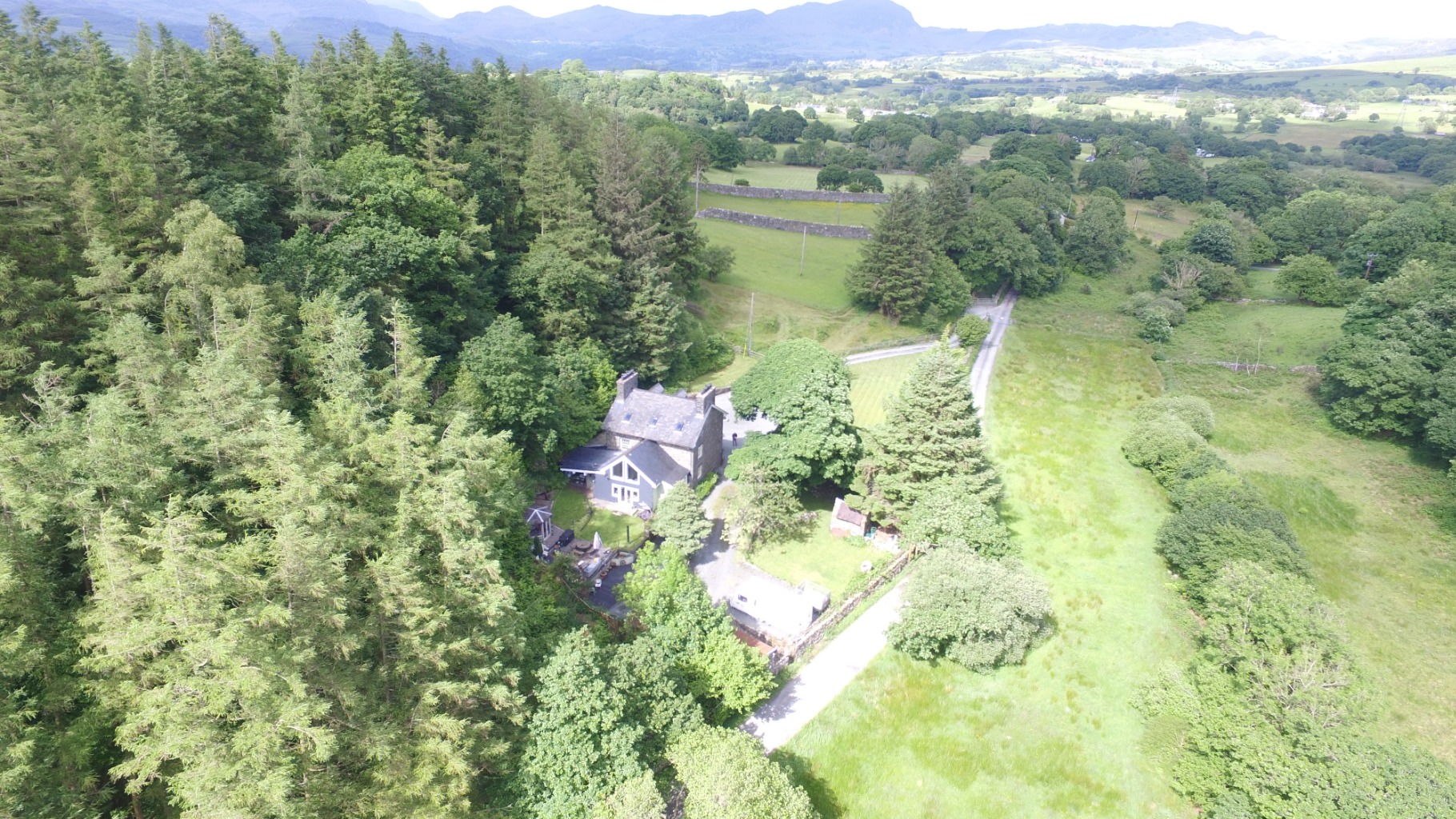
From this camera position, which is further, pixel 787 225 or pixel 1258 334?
pixel 787 225

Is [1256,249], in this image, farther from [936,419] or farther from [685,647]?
[685,647]

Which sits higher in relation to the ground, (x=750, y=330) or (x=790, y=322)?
(x=750, y=330)

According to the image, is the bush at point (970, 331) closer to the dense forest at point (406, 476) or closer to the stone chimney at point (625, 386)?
the dense forest at point (406, 476)

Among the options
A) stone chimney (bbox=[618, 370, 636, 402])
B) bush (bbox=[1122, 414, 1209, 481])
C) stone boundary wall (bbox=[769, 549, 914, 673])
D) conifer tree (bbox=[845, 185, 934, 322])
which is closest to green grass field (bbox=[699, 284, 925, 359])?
conifer tree (bbox=[845, 185, 934, 322])

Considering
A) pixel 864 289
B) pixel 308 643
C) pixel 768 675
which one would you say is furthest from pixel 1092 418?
pixel 308 643

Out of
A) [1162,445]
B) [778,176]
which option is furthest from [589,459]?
[778,176]

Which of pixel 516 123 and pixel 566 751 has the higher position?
pixel 516 123

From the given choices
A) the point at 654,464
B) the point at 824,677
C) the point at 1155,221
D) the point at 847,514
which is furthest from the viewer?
the point at 1155,221

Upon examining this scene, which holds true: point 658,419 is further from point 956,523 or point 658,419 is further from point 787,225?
point 787,225
